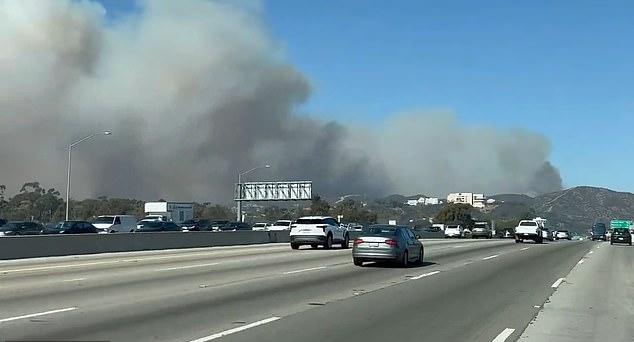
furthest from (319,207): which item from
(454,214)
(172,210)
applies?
(172,210)

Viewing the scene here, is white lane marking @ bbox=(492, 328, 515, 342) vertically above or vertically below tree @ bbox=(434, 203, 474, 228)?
below

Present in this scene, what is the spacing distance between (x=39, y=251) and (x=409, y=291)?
845 inches

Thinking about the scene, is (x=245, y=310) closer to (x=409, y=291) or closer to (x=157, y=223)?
(x=409, y=291)

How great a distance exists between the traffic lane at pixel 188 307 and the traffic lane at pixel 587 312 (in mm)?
4409

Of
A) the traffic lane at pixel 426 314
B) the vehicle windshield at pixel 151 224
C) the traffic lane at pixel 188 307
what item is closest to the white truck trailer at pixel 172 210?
the vehicle windshield at pixel 151 224

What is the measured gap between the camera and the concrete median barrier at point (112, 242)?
33812 mm

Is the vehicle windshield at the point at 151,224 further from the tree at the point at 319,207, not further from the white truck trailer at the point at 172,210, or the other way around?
the tree at the point at 319,207

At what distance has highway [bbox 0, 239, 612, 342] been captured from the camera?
38.9 ft

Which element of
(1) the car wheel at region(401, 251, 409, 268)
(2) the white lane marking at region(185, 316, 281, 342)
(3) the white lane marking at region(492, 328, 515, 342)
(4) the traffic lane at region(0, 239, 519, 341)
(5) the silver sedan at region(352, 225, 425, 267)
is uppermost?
(5) the silver sedan at region(352, 225, 425, 267)

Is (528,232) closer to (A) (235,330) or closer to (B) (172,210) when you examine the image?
(A) (235,330)

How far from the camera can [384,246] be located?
2753cm

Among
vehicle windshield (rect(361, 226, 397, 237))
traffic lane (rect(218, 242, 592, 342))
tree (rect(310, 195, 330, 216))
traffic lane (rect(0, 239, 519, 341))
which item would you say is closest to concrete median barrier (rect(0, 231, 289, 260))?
traffic lane (rect(0, 239, 519, 341))

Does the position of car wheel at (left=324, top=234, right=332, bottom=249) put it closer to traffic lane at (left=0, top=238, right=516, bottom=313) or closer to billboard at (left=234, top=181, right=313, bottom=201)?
traffic lane at (left=0, top=238, right=516, bottom=313)

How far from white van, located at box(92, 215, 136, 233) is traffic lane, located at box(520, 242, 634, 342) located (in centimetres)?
3690
